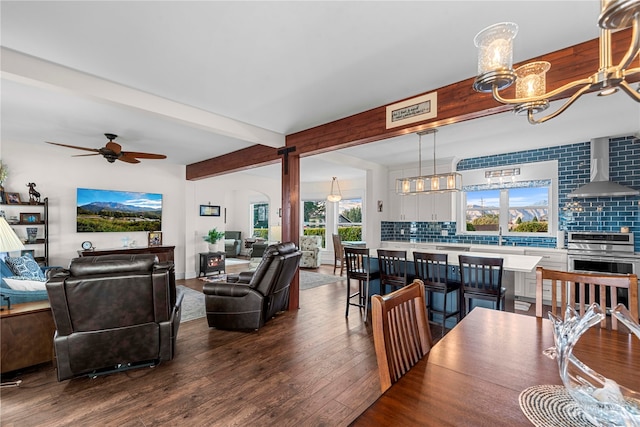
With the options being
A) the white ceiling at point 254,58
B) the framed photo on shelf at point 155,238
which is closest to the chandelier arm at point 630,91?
the white ceiling at point 254,58

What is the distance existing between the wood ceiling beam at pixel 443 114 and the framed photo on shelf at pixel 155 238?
92.8 inches

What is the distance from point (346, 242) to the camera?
8.60 metres

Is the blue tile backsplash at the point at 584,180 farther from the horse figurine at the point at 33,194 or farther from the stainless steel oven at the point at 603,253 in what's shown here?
the horse figurine at the point at 33,194

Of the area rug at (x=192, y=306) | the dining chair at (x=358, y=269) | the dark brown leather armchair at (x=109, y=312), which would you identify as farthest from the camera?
the area rug at (x=192, y=306)

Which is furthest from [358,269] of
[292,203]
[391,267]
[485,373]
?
[485,373]

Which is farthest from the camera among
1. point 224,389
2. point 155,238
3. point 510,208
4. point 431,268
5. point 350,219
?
point 350,219

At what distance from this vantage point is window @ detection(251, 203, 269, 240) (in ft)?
37.0

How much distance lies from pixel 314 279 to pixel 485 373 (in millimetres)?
5553

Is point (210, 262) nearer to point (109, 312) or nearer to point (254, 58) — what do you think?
point (109, 312)

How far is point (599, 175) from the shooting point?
14.8 feet

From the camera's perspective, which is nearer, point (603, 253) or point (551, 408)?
point (551, 408)

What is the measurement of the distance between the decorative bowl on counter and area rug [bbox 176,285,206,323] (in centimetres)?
363

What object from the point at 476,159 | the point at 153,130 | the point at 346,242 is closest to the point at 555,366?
the point at 153,130

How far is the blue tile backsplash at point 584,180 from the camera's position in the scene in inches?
172
